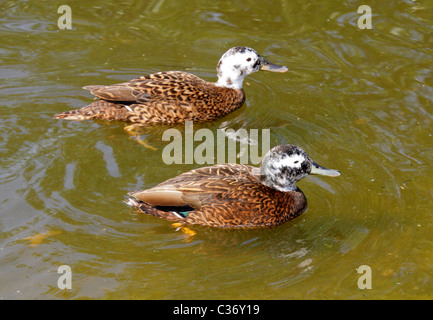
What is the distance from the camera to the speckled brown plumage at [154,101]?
9.62 meters

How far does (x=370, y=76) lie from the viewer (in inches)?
421

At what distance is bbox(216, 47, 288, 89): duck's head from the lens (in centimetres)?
1034

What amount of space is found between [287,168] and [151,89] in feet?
9.49

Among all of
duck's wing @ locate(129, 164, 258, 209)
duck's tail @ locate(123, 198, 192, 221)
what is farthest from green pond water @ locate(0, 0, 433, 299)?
duck's wing @ locate(129, 164, 258, 209)

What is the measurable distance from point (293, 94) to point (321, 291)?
14.7ft

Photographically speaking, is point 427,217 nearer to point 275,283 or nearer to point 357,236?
point 357,236

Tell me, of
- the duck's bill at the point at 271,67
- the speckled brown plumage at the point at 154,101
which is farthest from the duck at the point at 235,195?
the duck's bill at the point at 271,67

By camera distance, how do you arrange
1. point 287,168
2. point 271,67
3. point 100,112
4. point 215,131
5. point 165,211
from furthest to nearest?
point 271,67, point 215,131, point 100,112, point 287,168, point 165,211

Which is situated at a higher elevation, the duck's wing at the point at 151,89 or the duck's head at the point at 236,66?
the duck's head at the point at 236,66

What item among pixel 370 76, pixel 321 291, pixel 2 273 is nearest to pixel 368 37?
pixel 370 76

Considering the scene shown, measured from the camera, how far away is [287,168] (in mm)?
7711

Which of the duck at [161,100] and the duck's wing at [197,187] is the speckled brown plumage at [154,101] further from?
the duck's wing at [197,187]

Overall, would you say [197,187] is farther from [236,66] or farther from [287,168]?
[236,66]

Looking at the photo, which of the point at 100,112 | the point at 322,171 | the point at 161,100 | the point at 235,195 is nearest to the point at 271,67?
the point at 161,100
